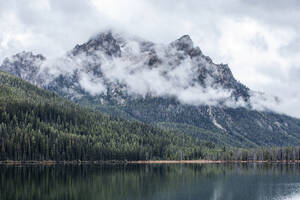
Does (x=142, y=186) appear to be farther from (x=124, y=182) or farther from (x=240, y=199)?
(x=240, y=199)

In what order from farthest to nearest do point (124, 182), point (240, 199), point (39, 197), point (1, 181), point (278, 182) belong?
1. point (278, 182)
2. point (124, 182)
3. point (1, 181)
4. point (240, 199)
5. point (39, 197)

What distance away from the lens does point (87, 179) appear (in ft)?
448

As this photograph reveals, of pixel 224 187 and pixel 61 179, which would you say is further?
pixel 61 179

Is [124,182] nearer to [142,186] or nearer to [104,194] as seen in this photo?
[142,186]

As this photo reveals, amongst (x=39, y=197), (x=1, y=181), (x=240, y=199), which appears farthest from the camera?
(x=1, y=181)

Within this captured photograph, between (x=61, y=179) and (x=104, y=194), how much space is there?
34.9 metres

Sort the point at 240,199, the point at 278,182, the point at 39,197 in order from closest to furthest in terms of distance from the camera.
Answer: the point at 39,197
the point at 240,199
the point at 278,182

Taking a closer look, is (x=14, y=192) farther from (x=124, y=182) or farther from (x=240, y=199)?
(x=240, y=199)

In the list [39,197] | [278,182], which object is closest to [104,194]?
[39,197]

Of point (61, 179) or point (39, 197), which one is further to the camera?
point (61, 179)

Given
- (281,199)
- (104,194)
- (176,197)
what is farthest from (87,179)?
(281,199)

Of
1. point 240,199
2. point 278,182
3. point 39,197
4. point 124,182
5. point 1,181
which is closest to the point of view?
point 39,197

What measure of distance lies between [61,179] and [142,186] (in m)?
29.3

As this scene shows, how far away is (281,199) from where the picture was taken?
10488cm
